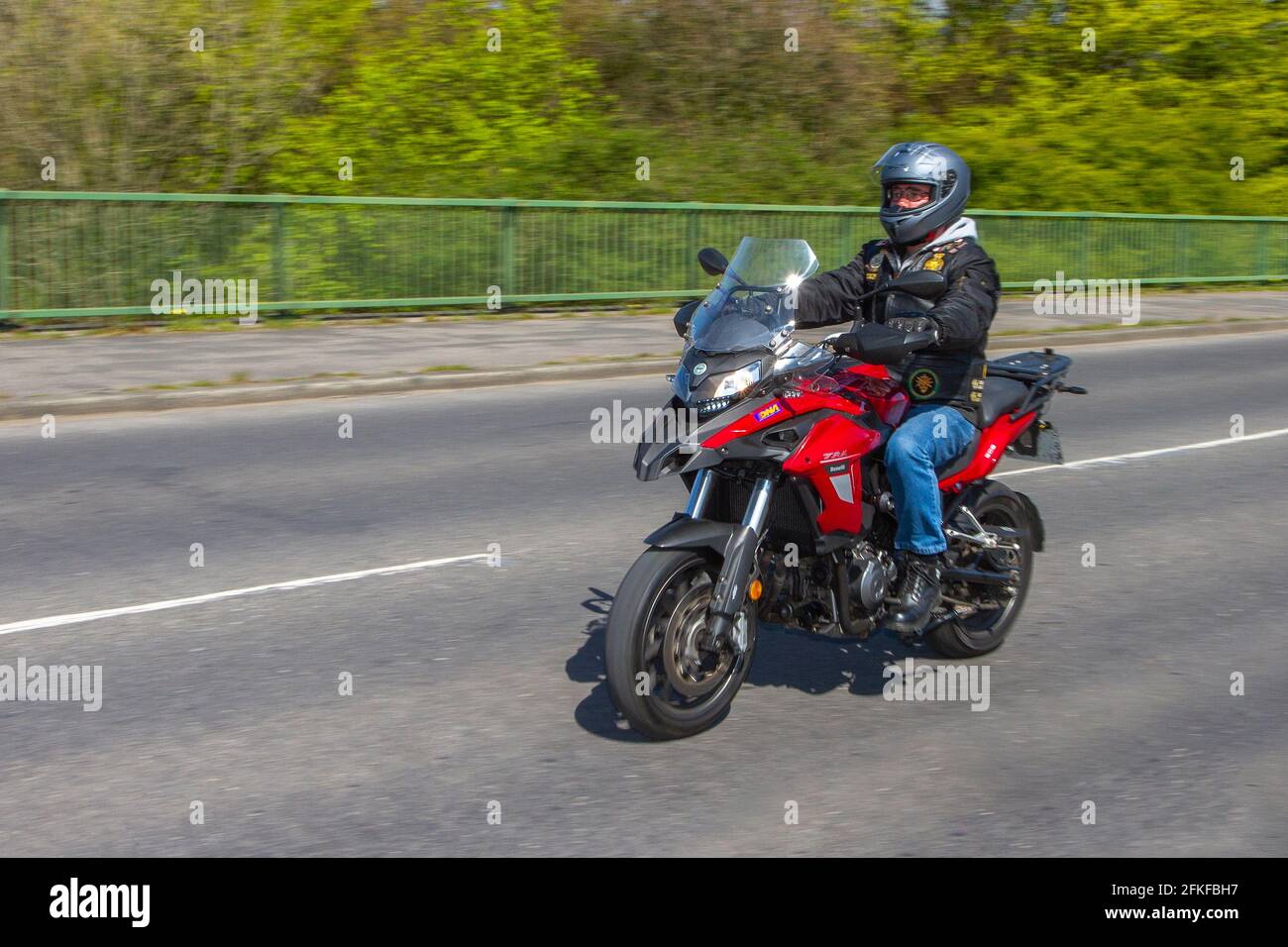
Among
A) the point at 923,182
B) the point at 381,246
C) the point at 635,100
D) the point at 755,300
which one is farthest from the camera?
the point at 635,100

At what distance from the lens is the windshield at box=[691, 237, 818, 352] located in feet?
16.1

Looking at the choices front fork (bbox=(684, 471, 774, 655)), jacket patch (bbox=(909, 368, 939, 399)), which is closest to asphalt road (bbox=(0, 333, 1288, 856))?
front fork (bbox=(684, 471, 774, 655))

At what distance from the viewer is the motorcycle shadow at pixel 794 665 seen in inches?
214

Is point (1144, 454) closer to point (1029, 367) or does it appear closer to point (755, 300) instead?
point (1029, 367)

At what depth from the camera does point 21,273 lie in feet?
51.0

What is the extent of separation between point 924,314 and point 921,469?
0.55 m

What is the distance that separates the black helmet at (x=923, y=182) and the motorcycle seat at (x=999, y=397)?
77cm

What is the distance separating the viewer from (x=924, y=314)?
17.4ft

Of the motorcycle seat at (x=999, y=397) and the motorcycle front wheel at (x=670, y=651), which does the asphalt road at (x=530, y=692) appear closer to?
the motorcycle front wheel at (x=670, y=651)

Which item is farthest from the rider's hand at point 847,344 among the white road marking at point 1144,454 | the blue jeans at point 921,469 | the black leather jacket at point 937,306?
the white road marking at point 1144,454

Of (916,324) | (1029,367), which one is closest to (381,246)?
(1029,367)

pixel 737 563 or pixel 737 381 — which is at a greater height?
pixel 737 381

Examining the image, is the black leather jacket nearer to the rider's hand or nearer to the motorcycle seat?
the motorcycle seat
